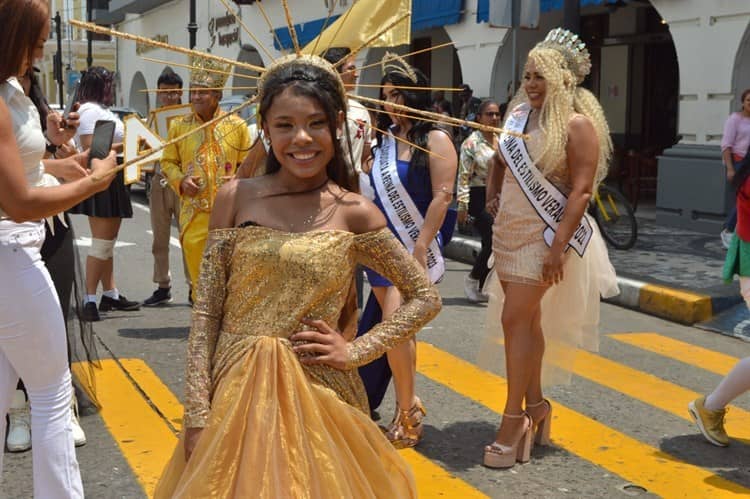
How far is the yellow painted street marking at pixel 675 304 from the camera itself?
855 cm

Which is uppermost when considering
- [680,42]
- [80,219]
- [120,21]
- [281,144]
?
[120,21]

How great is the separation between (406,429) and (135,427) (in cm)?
140

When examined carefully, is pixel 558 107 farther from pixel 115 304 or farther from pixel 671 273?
pixel 671 273

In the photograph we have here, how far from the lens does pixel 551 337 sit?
519 centimetres

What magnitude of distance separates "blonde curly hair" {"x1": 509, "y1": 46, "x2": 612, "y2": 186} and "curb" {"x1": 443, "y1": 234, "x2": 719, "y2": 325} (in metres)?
4.15

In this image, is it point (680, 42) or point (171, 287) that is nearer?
point (171, 287)

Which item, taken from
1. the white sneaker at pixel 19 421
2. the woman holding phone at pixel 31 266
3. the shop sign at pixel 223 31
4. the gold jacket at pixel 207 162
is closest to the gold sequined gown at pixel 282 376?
the woman holding phone at pixel 31 266

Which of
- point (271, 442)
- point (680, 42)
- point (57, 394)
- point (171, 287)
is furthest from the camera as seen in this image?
point (680, 42)

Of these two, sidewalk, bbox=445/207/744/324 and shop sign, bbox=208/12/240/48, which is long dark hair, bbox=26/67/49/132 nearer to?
sidewalk, bbox=445/207/744/324

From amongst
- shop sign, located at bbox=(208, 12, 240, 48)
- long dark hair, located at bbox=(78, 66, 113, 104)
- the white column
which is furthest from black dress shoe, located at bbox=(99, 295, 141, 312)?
shop sign, located at bbox=(208, 12, 240, 48)

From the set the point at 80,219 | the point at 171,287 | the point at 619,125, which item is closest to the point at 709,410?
the point at 171,287

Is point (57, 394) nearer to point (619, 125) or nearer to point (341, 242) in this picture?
point (341, 242)

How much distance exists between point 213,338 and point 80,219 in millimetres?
14222

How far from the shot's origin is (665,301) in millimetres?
8797
